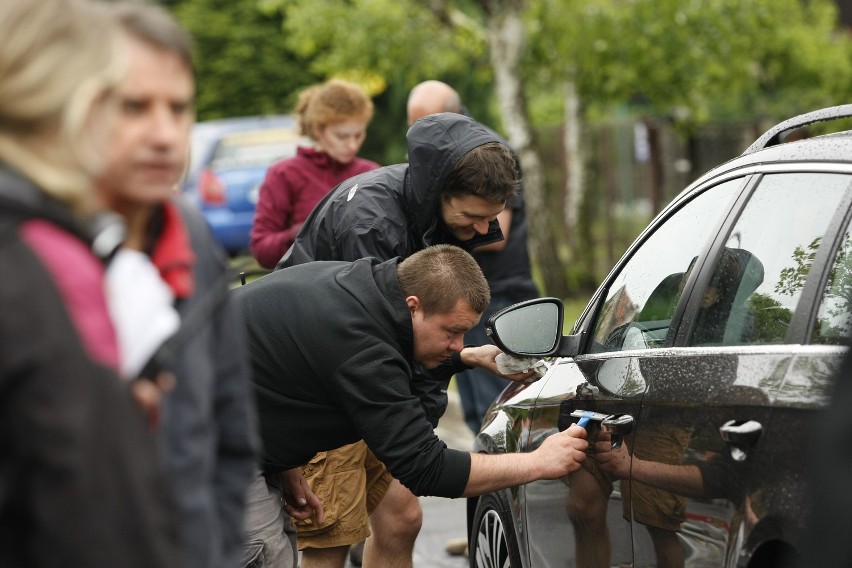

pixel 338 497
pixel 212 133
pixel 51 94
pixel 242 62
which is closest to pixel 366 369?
pixel 338 497

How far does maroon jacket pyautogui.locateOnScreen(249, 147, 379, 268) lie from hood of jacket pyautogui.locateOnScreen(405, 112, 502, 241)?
6.37 ft

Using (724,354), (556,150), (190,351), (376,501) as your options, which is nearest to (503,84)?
(556,150)

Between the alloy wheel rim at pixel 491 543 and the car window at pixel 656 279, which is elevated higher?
the car window at pixel 656 279

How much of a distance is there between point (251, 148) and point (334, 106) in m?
9.88

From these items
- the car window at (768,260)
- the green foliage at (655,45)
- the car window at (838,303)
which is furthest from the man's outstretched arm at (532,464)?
the green foliage at (655,45)

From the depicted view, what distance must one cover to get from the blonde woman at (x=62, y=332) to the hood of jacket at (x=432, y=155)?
9.54ft

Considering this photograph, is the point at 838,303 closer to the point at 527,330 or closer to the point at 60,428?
the point at 527,330

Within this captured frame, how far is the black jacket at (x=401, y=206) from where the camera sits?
5035 mm

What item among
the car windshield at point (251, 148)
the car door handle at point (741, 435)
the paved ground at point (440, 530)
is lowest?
the paved ground at point (440, 530)

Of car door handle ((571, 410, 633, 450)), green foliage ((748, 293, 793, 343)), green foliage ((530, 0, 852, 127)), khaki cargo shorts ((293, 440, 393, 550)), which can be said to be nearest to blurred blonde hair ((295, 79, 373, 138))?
khaki cargo shorts ((293, 440, 393, 550))

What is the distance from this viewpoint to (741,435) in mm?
2928

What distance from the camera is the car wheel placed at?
4.62 meters

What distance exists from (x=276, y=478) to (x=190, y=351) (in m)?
2.25

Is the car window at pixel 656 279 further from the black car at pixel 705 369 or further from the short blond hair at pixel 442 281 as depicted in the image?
the short blond hair at pixel 442 281
